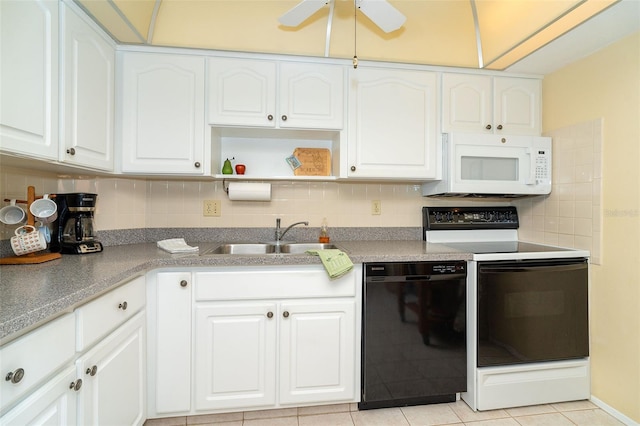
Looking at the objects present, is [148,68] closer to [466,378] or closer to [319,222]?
[319,222]

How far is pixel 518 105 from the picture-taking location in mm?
2105

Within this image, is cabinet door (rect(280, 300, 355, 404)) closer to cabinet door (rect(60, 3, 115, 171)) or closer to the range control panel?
the range control panel

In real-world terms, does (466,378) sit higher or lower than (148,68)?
lower

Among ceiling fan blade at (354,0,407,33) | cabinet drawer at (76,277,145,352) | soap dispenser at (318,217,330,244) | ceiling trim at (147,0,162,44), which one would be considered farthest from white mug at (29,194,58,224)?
ceiling fan blade at (354,0,407,33)

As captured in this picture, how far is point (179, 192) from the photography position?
2150mm

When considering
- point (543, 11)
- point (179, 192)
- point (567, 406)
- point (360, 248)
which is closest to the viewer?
point (543, 11)

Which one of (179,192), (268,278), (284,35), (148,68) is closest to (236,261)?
(268,278)

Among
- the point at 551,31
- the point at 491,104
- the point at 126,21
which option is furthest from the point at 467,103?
the point at 126,21

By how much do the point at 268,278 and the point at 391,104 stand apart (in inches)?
54.2

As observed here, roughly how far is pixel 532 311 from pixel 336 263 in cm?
123

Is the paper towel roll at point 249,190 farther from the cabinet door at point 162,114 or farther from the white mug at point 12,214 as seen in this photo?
the white mug at point 12,214

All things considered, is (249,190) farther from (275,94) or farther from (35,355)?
(35,355)

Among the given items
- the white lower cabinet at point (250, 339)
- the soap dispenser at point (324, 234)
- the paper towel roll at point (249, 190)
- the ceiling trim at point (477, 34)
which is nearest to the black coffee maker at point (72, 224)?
the white lower cabinet at point (250, 339)

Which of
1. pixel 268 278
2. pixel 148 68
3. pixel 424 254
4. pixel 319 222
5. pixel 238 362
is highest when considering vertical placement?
pixel 148 68
